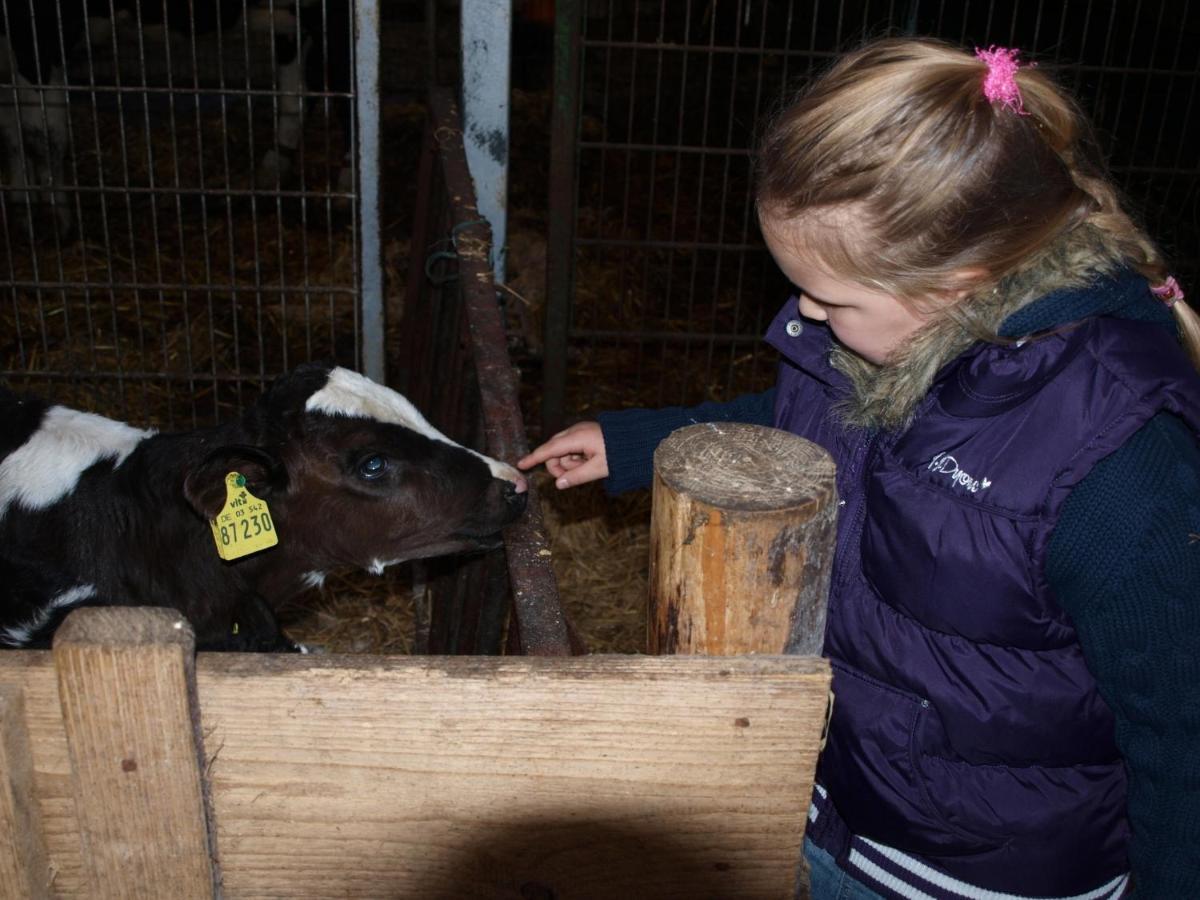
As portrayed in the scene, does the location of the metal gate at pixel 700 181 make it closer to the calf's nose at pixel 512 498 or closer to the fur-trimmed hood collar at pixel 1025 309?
the calf's nose at pixel 512 498

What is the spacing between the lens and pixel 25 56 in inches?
313

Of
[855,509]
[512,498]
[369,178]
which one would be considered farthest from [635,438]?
[369,178]

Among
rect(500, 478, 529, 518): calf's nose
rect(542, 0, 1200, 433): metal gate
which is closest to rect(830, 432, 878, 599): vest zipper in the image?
rect(500, 478, 529, 518): calf's nose

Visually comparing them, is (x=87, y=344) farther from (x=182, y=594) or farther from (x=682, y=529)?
(x=682, y=529)

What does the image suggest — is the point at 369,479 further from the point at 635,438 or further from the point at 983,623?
the point at 983,623

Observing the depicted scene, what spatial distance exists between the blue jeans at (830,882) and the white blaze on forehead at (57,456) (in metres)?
2.04

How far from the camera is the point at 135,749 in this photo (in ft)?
3.56

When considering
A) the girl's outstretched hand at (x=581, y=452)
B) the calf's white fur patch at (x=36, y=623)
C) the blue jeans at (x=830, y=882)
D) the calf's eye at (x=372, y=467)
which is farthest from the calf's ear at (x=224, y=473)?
the blue jeans at (x=830, y=882)

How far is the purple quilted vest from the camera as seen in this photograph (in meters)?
1.52

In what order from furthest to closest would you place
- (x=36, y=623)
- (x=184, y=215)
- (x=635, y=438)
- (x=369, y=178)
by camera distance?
(x=184, y=215) < (x=369, y=178) < (x=36, y=623) < (x=635, y=438)

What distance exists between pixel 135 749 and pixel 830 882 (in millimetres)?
1217

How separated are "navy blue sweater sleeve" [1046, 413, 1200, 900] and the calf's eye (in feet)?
6.09

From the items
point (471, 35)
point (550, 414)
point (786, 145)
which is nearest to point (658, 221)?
point (550, 414)

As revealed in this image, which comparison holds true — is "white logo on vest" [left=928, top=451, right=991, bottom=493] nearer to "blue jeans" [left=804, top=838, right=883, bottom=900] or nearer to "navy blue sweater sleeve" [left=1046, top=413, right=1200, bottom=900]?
"navy blue sweater sleeve" [left=1046, top=413, right=1200, bottom=900]
